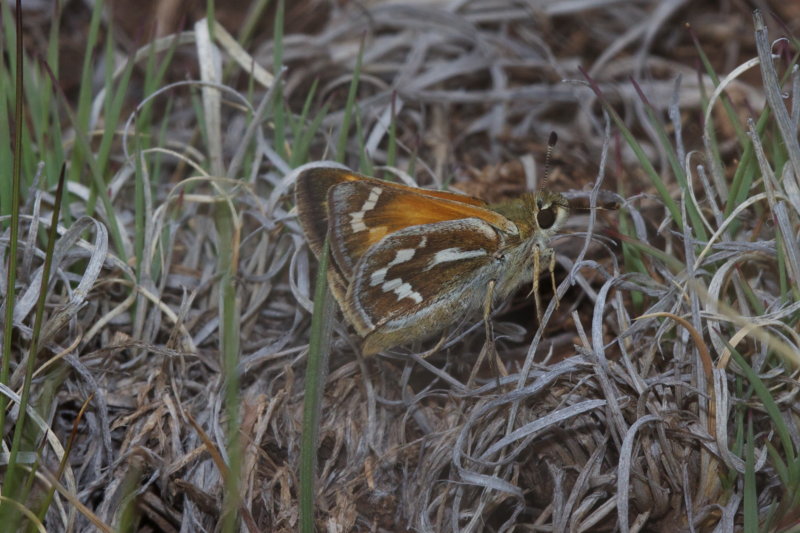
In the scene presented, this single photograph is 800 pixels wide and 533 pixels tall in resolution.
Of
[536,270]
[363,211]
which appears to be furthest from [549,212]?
[363,211]

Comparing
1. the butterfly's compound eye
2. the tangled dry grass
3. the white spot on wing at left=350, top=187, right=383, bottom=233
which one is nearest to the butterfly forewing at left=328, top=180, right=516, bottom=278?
the white spot on wing at left=350, top=187, right=383, bottom=233

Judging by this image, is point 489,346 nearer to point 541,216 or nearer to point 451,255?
point 451,255

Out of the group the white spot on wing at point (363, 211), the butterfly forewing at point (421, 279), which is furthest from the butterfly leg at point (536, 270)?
the white spot on wing at point (363, 211)

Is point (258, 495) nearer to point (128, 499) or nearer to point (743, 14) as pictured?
point (128, 499)

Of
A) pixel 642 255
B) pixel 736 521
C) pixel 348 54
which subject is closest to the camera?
pixel 736 521

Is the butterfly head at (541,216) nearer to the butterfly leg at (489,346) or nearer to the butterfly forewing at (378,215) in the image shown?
the butterfly forewing at (378,215)

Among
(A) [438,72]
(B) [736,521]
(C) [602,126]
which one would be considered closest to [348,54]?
(A) [438,72]

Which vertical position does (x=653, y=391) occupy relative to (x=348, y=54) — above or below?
below

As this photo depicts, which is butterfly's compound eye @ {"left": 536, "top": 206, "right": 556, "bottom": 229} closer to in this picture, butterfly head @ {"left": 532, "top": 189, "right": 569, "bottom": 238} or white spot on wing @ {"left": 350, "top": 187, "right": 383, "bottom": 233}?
butterfly head @ {"left": 532, "top": 189, "right": 569, "bottom": 238}
